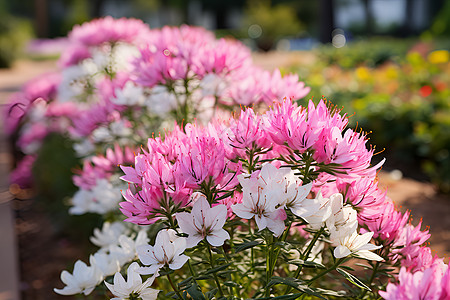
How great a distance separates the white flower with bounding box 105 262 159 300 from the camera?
142 cm

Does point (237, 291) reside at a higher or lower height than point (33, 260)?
higher

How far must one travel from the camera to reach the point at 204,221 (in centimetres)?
132

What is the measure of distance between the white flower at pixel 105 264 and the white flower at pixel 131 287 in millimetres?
313

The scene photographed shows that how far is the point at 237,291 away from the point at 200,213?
494 mm

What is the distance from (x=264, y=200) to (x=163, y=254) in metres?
0.31

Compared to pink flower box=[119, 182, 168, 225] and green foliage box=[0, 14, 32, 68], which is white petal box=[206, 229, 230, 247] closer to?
pink flower box=[119, 182, 168, 225]

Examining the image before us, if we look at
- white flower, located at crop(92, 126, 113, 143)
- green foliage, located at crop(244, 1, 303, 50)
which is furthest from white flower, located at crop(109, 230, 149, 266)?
green foliage, located at crop(244, 1, 303, 50)

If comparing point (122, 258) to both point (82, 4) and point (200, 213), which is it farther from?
point (82, 4)

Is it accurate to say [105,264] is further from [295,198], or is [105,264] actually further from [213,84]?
[213,84]

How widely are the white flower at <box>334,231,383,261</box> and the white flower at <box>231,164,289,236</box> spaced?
177 millimetres

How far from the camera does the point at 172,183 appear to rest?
132 centimetres

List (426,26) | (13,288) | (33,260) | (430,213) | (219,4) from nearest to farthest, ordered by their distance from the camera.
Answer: (13,288), (430,213), (33,260), (426,26), (219,4)

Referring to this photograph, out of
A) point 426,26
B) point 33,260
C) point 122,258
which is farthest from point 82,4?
point 122,258

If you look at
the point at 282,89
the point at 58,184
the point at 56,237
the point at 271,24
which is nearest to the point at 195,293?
the point at 282,89
